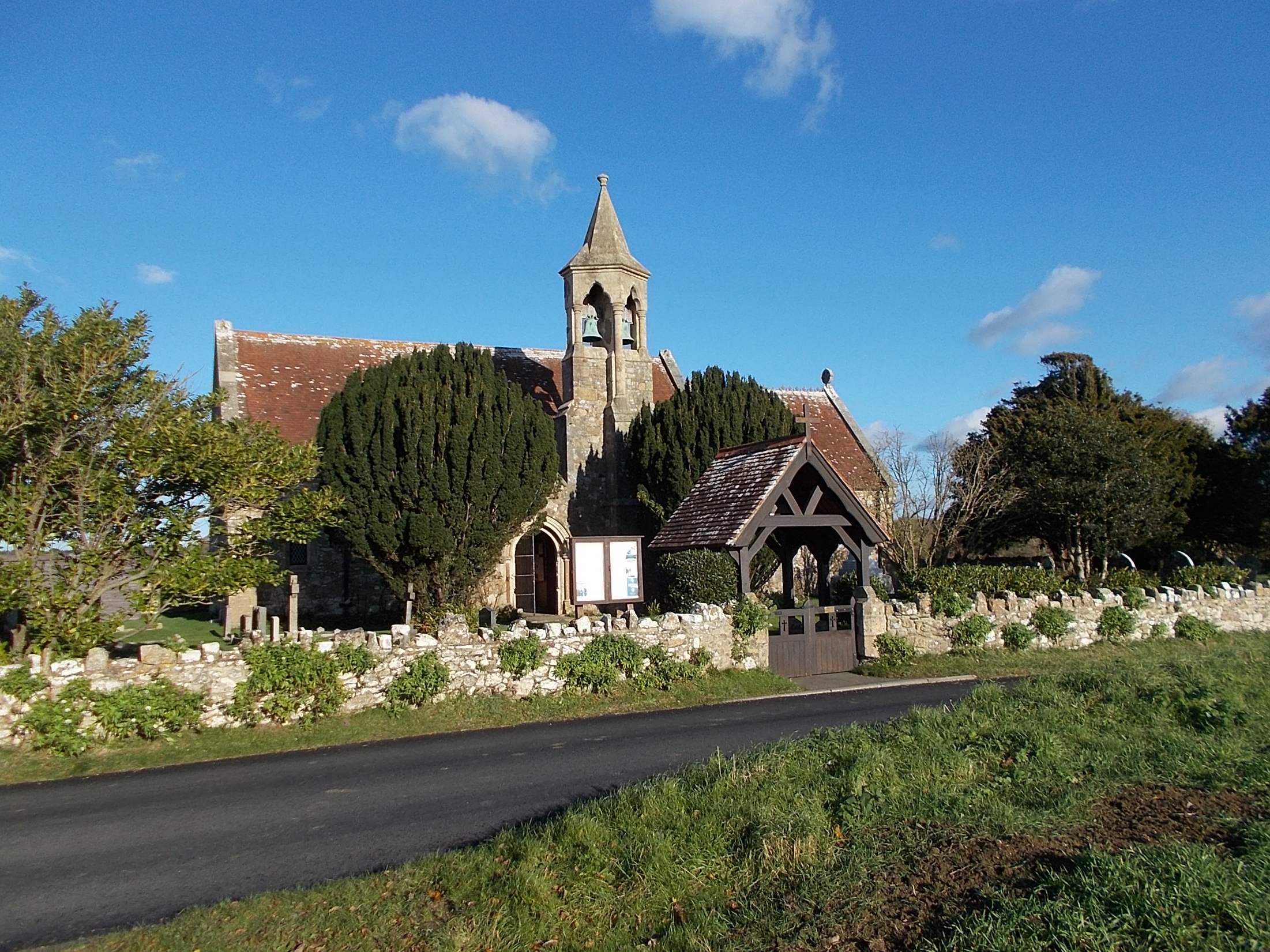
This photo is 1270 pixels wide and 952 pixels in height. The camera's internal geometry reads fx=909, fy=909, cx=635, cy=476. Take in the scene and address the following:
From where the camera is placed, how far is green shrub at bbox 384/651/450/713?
11.3m

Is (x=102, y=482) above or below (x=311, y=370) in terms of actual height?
below

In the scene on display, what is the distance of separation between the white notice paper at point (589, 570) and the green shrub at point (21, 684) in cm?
784

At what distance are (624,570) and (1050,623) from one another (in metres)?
8.21

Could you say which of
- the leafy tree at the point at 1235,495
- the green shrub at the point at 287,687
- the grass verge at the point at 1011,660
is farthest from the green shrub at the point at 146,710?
the leafy tree at the point at 1235,495

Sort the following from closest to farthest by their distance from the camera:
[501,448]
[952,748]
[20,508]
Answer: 1. [952,748]
2. [20,508]
3. [501,448]

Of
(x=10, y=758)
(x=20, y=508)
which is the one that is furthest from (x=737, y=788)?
(x=20, y=508)

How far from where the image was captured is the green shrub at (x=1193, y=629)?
18250mm

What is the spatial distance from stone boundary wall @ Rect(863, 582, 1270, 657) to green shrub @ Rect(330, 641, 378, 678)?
8.54 m

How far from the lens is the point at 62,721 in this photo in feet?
30.7

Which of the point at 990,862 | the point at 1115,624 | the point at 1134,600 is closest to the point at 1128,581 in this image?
the point at 1134,600

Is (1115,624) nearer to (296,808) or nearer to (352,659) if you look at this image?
(352,659)

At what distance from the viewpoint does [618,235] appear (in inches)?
994

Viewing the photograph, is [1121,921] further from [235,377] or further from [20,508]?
[235,377]

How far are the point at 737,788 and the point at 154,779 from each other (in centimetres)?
583
